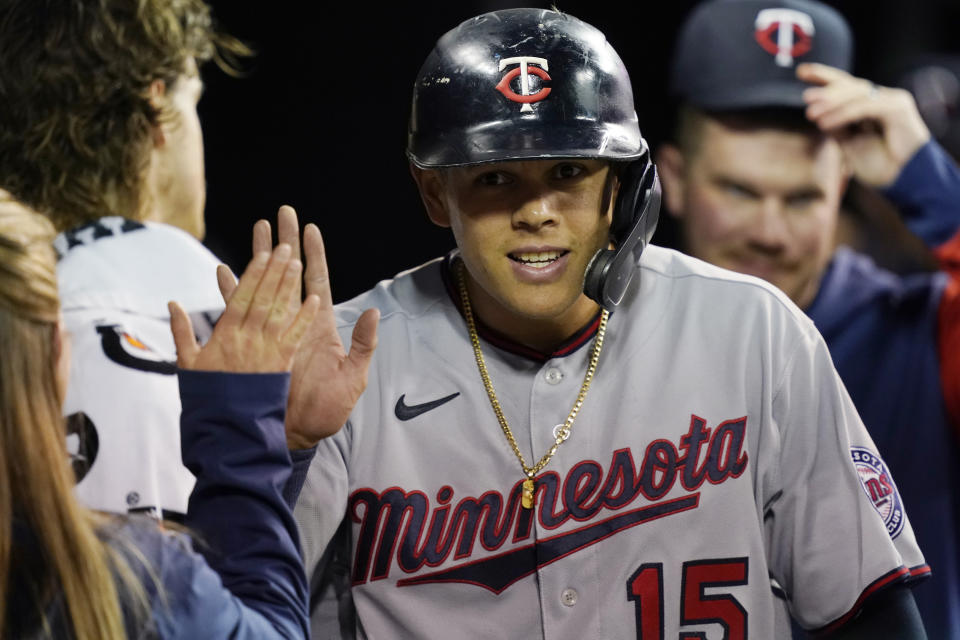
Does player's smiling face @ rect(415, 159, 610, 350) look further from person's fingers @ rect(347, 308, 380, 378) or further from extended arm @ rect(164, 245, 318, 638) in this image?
extended arm @ rect(164, 245, 318, 638)

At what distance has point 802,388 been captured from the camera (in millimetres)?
2104

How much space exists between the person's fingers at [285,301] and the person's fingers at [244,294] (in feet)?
0.11

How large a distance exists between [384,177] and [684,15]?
167 cm

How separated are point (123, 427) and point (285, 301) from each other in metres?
0.55

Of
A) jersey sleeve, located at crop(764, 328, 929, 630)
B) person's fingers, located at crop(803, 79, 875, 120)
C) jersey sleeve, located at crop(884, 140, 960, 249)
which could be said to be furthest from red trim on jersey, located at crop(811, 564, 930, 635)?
person's fingers, located at crop(803, 79, 875, 120)

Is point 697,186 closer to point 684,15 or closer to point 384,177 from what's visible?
point 384,177

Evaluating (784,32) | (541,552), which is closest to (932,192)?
(784,32)

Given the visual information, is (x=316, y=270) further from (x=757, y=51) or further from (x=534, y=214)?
(x=757, y=51)

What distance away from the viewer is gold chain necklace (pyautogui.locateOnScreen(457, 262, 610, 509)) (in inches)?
84.3

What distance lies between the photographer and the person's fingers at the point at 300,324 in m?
1.90

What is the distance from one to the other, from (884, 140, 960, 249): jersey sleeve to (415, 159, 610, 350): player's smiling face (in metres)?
1.34

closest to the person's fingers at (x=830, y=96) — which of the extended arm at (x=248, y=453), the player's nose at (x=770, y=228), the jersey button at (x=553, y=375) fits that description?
the player's nose at (x=770, y=228)

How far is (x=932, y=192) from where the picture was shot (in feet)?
10.4

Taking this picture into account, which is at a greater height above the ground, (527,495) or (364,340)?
(364,340)
